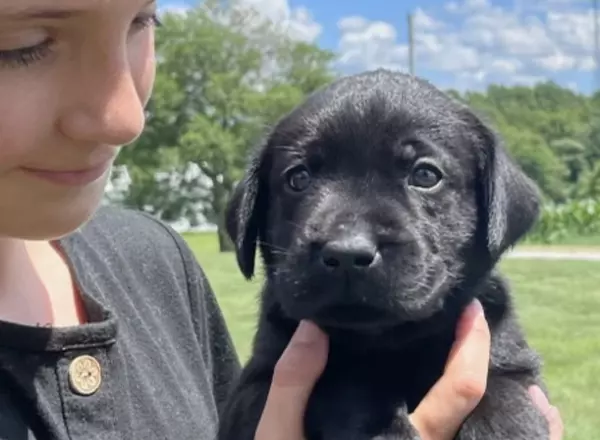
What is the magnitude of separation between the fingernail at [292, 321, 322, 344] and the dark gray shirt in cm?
25

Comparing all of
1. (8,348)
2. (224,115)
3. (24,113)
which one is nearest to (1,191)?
(24,113)

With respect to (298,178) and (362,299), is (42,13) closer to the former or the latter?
(362,299)

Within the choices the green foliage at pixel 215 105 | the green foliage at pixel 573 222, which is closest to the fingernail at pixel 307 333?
the green foliage at pixel 573 222

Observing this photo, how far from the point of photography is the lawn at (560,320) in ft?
16.2

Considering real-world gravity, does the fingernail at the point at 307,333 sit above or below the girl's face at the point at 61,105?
below

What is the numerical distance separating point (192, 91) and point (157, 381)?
30273mm

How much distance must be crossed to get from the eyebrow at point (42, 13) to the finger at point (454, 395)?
975 millimetres

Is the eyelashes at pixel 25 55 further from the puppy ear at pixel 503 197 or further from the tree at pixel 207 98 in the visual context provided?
the tree at pixel 207 98

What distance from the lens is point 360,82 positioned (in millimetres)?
2180

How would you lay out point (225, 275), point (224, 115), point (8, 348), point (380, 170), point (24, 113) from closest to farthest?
point (24, 113)
point (8, 348)
point (380, 170)
point (225, 275)
point (224, 115)

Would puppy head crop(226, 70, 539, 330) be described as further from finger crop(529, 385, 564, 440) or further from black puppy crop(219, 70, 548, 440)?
finger crop(529, 385, 564, 440)

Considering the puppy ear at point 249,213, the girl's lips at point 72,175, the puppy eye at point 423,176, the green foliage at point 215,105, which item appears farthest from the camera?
the green foliage at point 215,105

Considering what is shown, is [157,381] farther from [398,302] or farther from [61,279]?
[398,302]

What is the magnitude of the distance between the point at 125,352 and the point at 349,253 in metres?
0.46
